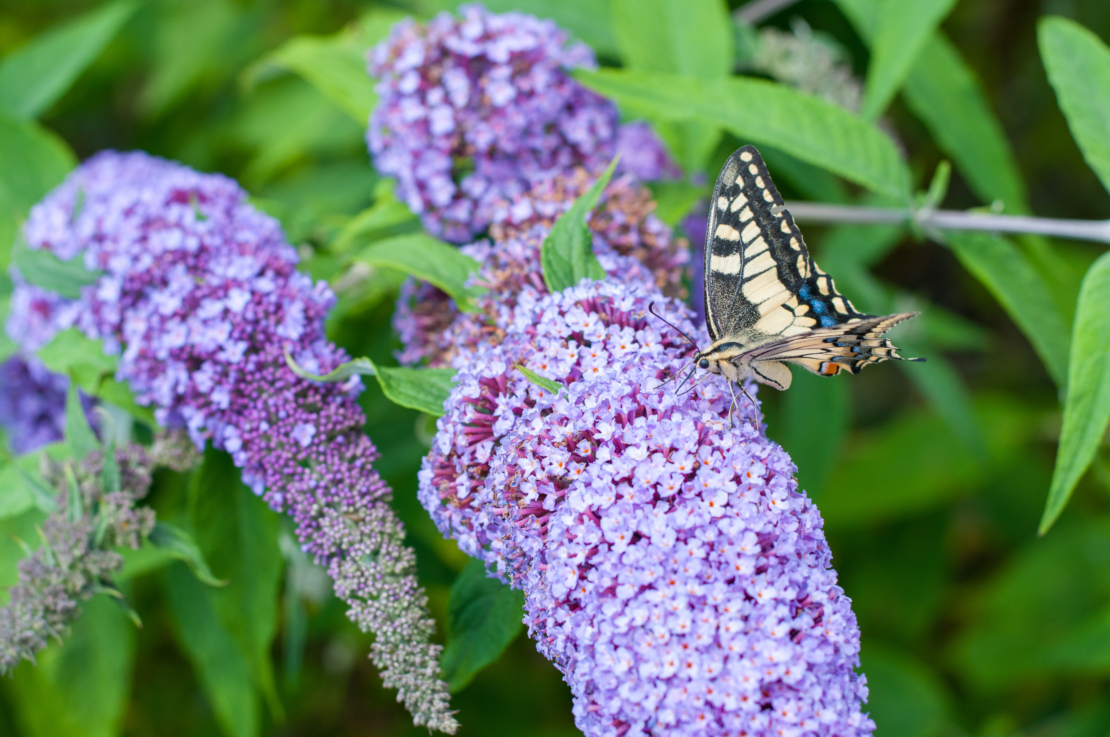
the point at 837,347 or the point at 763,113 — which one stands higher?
the point at 763,113

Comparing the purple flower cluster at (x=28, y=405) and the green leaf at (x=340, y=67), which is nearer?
the green leaf at (x=340, y=67)

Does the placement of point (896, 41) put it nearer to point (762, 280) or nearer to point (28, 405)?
point (762, 280)

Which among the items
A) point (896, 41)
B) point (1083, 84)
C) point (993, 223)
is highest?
point (896, 41)

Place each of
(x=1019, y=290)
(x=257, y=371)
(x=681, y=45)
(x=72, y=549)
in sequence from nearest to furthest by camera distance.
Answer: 1. (x=72, y=549)
2. (x=257, y=371)
3. (x=1019, y=290)
4. (x=681, y=45)

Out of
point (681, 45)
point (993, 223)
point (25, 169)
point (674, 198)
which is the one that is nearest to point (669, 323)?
point (674, 198)

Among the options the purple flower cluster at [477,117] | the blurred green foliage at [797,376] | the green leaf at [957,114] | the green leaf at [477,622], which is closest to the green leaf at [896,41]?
the blurred green foliage at [797,376]

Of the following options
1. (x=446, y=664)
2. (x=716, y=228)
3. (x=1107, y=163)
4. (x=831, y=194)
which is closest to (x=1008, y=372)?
(x=831, y=194)

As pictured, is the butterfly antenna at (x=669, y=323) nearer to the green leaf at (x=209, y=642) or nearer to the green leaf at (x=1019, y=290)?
the green leaf at (x=1019, y=290)

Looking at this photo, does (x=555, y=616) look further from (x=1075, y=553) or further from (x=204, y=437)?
(x=1075, y=553)
